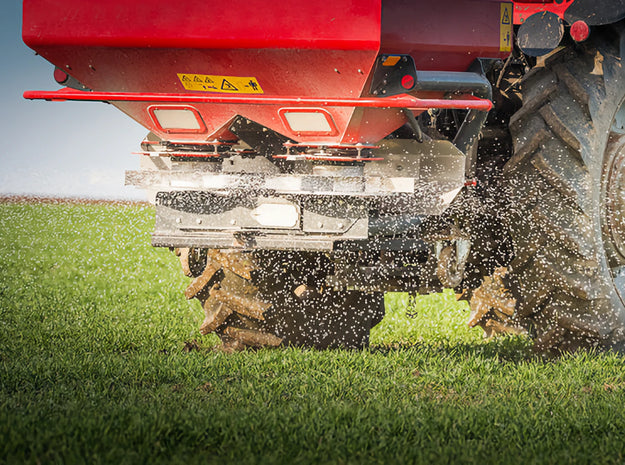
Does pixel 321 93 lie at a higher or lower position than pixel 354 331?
higher

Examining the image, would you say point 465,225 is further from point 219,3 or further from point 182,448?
point 182,448

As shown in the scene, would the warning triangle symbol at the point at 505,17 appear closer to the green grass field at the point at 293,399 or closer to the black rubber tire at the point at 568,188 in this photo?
the black rubber tire at the point at 568,188

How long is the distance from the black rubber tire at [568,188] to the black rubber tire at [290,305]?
989 mm

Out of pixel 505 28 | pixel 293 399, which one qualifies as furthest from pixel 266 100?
pixel 293 399

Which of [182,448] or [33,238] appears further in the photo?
[33,238]

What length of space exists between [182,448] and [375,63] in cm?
156

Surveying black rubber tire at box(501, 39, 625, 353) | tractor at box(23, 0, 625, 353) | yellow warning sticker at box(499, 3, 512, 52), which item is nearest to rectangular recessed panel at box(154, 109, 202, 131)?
tractor at box(23, 0, 625, 353)

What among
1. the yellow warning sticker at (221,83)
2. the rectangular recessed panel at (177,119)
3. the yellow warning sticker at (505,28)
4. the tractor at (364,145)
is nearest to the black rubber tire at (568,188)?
the tractor at (364,145)

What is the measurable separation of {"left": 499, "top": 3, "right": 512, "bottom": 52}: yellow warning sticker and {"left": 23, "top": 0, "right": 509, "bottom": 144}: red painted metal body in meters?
0.02

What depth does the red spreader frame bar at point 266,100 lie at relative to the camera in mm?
2689

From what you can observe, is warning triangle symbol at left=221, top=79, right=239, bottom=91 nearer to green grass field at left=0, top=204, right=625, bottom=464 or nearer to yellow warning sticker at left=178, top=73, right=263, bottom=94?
yellow warning sticker at left=178, top=73, right=263, bottom=94

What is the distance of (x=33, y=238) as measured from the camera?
1190cm

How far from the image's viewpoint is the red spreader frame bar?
2.69 meters

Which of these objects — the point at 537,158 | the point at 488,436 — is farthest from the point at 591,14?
the point at 488,436
